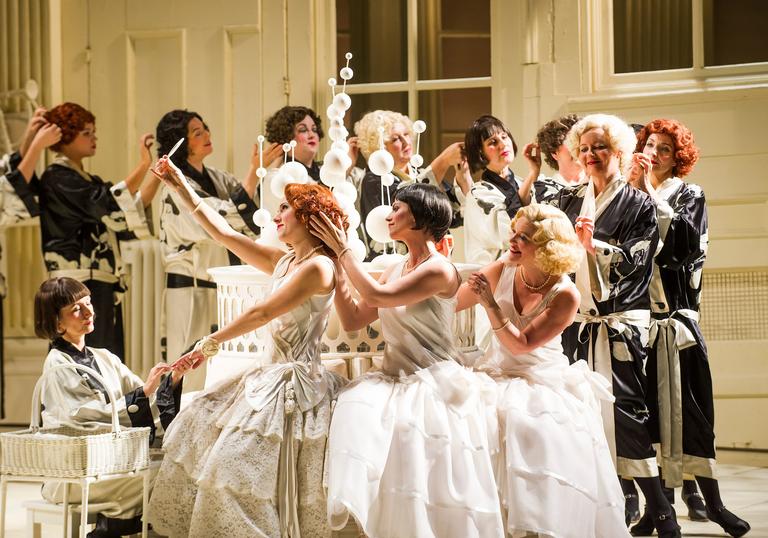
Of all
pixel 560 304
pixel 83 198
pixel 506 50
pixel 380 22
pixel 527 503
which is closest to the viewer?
pixel 527 503

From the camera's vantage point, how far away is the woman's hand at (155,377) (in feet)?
11.5

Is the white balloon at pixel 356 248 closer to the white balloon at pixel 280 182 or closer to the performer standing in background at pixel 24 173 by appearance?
the white balloon at pixel 280 182

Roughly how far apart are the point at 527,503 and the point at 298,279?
0.93 metres

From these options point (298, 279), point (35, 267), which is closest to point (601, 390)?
point (298, 279)

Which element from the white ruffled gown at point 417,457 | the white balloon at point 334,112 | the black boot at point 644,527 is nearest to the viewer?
the white ruffled gown at point 417,457

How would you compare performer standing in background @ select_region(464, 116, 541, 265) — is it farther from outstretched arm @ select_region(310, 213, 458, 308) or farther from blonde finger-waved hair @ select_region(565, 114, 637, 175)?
outstretched arm @ select_region(310, 213, 458, 308)

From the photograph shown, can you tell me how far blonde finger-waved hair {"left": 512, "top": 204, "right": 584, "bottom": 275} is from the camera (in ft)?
11.8

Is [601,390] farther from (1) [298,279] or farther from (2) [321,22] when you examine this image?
(2) [321,22]

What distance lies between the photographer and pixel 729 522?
4094mm

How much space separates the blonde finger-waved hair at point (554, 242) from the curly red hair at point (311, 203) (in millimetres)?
615

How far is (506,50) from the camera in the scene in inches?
236

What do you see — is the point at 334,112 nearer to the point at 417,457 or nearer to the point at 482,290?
the point at 482,290

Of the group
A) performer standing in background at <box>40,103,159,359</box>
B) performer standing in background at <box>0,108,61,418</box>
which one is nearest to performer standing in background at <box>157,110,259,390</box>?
performer standing in background at <box>40,103,159,359</box>

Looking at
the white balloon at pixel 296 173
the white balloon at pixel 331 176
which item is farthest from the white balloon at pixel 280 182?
the white balloon at pixel 331 176
